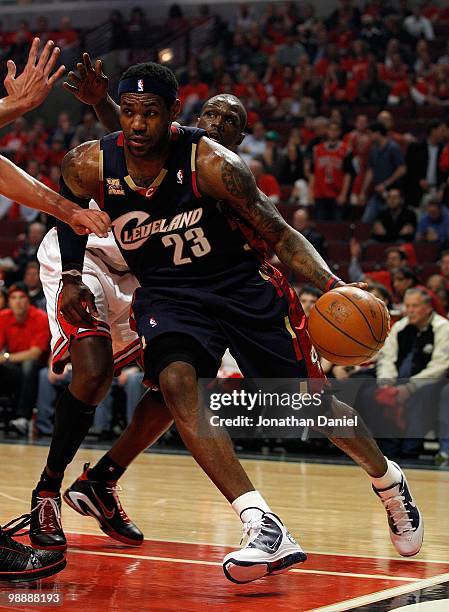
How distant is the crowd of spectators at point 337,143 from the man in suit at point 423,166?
14 mm

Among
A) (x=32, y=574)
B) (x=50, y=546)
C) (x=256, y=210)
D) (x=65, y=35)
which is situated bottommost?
(x=65, y=35)

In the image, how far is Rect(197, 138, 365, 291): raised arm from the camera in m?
4.30

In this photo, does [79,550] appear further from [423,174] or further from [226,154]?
[423,174]

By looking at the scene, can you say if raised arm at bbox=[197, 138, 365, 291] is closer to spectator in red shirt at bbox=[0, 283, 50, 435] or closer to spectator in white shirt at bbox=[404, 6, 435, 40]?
spectator in red shirt at bbox=[0, 283, 50, 435]

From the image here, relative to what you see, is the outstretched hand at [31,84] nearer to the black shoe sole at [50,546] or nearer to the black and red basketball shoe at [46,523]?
the black and red basketball shoe at [46,523]

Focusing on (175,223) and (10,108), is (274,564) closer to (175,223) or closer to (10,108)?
(175,223)

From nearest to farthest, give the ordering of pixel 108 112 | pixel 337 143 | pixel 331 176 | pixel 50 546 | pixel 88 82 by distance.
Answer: pixel 50 546
pixel 88 82
pixel 108 112
pixel 331 176
pixel 337 143

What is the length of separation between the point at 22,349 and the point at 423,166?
5459 mm

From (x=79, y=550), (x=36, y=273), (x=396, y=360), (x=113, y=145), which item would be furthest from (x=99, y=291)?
(x=36, y=273)

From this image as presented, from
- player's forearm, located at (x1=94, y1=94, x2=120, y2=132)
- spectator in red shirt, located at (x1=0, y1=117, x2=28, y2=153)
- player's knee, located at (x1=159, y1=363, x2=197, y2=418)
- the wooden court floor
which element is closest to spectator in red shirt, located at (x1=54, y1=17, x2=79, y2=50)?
spectator in red shirt, located at (x1=0, y1=117, x2=28, y2=153)

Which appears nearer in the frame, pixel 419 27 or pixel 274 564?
pixel 274 564

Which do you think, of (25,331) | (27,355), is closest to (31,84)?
(27,355)

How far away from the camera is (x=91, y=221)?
13.9ft

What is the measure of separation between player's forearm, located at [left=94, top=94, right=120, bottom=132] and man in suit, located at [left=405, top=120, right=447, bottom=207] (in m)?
8.40
